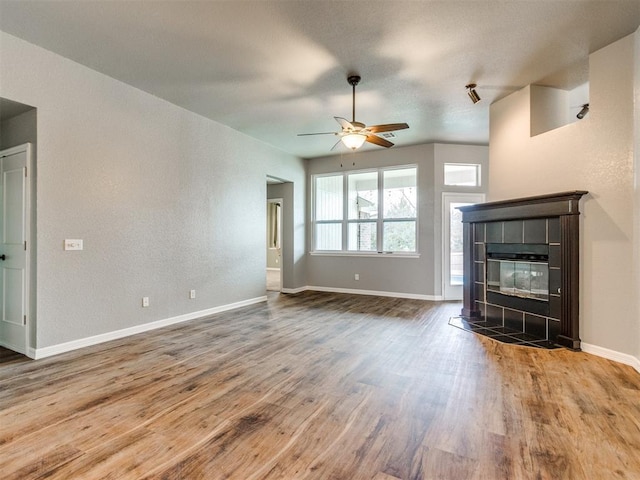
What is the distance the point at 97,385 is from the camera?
2670 millimetres

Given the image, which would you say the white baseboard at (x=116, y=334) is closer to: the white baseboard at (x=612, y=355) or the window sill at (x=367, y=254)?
the window sill at (x=367, y=254)

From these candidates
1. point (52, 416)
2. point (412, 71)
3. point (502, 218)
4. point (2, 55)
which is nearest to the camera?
point (52, 416)

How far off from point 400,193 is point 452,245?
1.47 m

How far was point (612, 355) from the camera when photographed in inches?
127

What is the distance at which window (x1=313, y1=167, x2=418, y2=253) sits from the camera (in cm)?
679

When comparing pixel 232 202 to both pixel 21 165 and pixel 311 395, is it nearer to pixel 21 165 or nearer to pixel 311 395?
pixel 21 165

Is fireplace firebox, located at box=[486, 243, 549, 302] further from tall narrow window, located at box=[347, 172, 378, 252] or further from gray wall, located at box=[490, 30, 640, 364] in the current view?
tall narrow window, located at box=[347, 172, 378, 252]

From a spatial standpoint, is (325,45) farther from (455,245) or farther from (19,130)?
(455,245)

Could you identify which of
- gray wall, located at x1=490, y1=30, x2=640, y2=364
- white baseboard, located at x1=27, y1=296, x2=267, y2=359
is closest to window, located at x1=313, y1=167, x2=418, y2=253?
white baseboard, located at x1=27, y1=296, x2=267, y2=359

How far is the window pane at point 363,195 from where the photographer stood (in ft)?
23.4

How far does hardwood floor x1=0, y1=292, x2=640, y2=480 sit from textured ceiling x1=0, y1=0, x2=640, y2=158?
3.05 m

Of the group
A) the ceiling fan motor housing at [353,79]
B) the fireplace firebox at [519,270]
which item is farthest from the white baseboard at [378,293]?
the ceiling fan motor housing at [353,79]

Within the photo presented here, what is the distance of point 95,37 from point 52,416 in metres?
3.20

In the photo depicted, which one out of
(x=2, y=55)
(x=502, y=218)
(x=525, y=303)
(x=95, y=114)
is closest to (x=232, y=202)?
(x=95, y=114)
